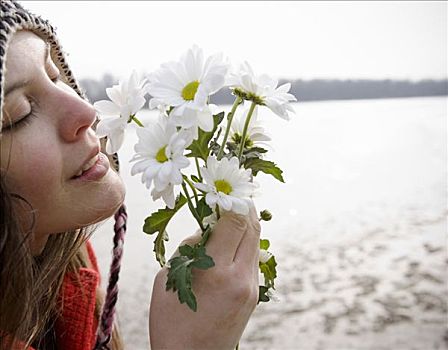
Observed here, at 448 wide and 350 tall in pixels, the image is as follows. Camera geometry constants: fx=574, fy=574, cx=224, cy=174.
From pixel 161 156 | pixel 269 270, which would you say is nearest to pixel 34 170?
pixel 161 156

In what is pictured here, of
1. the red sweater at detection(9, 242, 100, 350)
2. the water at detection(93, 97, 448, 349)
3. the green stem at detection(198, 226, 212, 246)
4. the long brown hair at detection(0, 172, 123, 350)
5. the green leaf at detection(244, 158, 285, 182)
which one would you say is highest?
the green leaf at detection(244, 158, 285, 182)

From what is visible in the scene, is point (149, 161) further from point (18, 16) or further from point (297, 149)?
point (297, 149)

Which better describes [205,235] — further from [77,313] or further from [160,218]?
[77,313]

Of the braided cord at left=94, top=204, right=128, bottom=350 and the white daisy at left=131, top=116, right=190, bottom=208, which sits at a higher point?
the white daisy at left=131, top=116, right=190, bottom=208

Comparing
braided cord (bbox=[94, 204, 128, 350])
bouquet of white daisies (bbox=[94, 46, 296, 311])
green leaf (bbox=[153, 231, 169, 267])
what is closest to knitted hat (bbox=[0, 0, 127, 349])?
braided cord (bbox=[94, 204, 128, 350])

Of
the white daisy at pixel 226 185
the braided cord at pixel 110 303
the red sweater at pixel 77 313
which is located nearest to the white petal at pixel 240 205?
the white daisy at pixel 226 185

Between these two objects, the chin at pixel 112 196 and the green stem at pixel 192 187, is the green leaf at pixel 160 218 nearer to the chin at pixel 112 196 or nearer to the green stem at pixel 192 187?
the green stem at pixel 192 187

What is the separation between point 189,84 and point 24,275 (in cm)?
49

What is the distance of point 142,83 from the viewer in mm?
830

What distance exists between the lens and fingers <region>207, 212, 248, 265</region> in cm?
85

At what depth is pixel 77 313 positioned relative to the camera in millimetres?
1383

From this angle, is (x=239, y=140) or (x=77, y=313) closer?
(x=239, y=140)

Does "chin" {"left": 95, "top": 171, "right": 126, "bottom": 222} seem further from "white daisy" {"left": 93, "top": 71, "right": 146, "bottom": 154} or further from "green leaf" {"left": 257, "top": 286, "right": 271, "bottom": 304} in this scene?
"green leaf" {"left": 257, "top": 286, "right": 271, "bottom": 304}

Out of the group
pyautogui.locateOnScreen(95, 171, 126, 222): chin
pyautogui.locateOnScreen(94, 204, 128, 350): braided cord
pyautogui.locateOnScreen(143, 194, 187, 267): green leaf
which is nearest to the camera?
pyautogui.locateOnScreen(143, 194, 187, 267): green leaf
